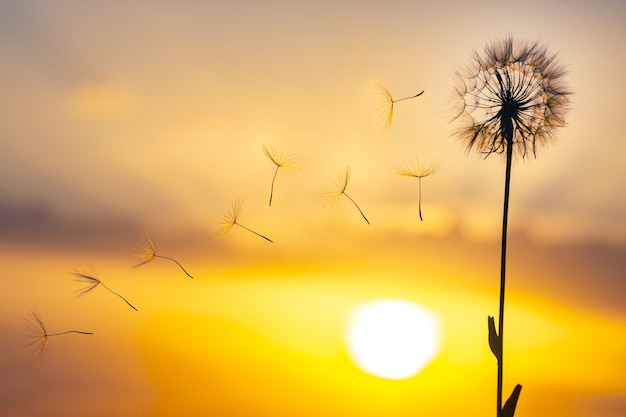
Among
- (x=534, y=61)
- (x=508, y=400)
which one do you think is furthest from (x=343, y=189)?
(x=534, y=61)

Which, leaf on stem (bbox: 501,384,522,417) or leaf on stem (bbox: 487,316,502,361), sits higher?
leaf on stem (bbox: 487,316,502,361)

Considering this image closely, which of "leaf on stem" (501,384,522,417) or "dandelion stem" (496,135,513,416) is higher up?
"dandelion stem" (496,135,513,416)

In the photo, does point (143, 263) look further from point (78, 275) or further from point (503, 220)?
point (503, 220)

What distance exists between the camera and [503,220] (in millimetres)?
9250

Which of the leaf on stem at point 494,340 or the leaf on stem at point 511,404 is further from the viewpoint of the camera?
the leaf on stem at point 494,340

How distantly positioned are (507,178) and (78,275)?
5758mm

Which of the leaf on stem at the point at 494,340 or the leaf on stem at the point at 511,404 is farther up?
the leaf on stem at the point at 494,340

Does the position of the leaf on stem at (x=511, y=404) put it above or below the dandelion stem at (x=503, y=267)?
below

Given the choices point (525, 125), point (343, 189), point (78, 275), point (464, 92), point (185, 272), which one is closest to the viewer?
point (185, 272)

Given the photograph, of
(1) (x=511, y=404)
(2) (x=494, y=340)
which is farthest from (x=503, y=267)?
(1) (x=511, y=404)

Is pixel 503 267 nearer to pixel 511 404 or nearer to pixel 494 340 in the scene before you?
pixel 494 340

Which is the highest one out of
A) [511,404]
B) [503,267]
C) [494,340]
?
[503,267]

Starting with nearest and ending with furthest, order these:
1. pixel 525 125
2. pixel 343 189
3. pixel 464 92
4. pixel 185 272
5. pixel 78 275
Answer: pixel 185 272 < pixel 78 275 < pixel 343 189 < pixel 525 125 < pixel 464 92

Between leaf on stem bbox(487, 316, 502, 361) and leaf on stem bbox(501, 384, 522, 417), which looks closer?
leaf on stem bbox(501, 384, 522, 417)
